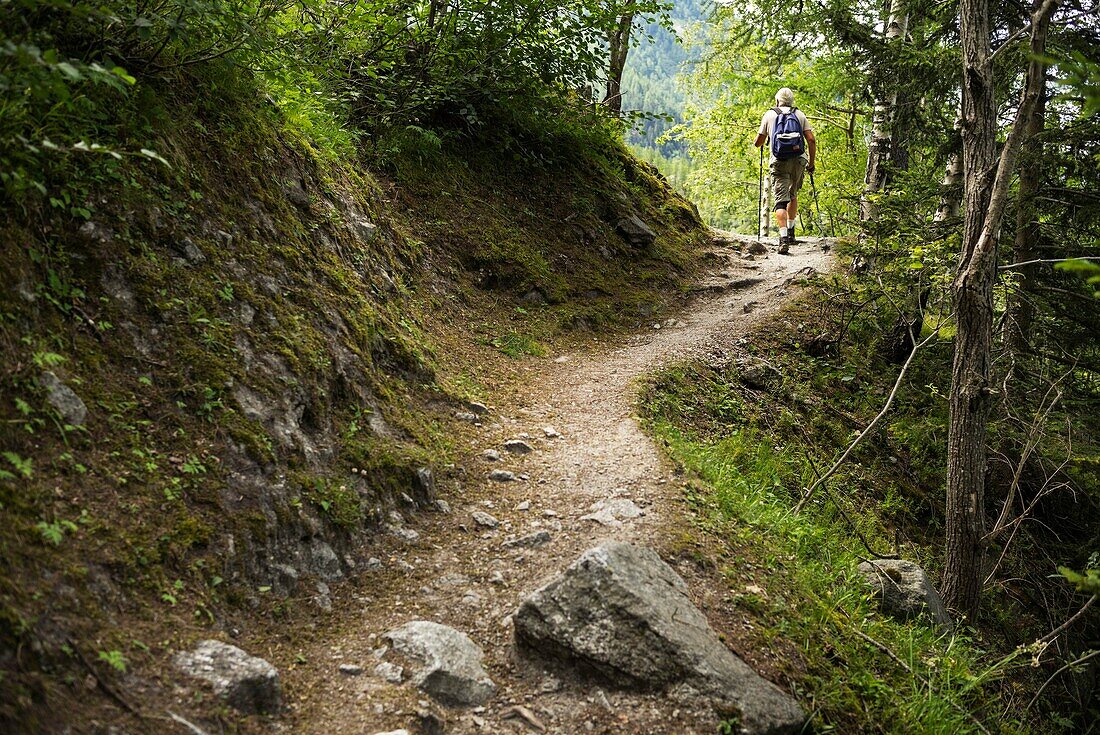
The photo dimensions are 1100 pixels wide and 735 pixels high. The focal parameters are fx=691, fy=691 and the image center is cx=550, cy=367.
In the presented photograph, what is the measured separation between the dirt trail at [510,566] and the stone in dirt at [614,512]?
0.05 metres

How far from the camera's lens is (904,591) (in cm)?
582

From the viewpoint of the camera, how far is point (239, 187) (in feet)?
17.6

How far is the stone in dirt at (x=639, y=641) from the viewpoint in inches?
151

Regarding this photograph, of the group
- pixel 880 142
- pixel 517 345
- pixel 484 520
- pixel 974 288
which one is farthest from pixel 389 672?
pixel 880 142

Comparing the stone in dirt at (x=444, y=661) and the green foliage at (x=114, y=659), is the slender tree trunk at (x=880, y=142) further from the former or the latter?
the green foliage at (x=114, y=659)

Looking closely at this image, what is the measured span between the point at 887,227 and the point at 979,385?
316 centimetres

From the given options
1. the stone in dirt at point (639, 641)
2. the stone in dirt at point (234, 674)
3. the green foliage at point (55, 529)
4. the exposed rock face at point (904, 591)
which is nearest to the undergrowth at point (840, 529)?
the exposed rock face at point (904, 591)

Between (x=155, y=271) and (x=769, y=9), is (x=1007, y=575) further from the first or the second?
(x=769, y=9)

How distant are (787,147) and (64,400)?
1261 cm

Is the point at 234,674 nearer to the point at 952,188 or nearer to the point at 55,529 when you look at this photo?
the point at 55,529

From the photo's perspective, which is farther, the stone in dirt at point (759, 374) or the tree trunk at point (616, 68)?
the tree trunk at point (616, 68)

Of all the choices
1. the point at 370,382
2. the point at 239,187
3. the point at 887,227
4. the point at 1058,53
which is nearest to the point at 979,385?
the point at 887,227

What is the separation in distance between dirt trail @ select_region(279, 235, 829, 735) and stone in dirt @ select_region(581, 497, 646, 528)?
5 centimetres

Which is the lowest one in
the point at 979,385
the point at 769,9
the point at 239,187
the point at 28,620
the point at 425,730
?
the point at 425,730
